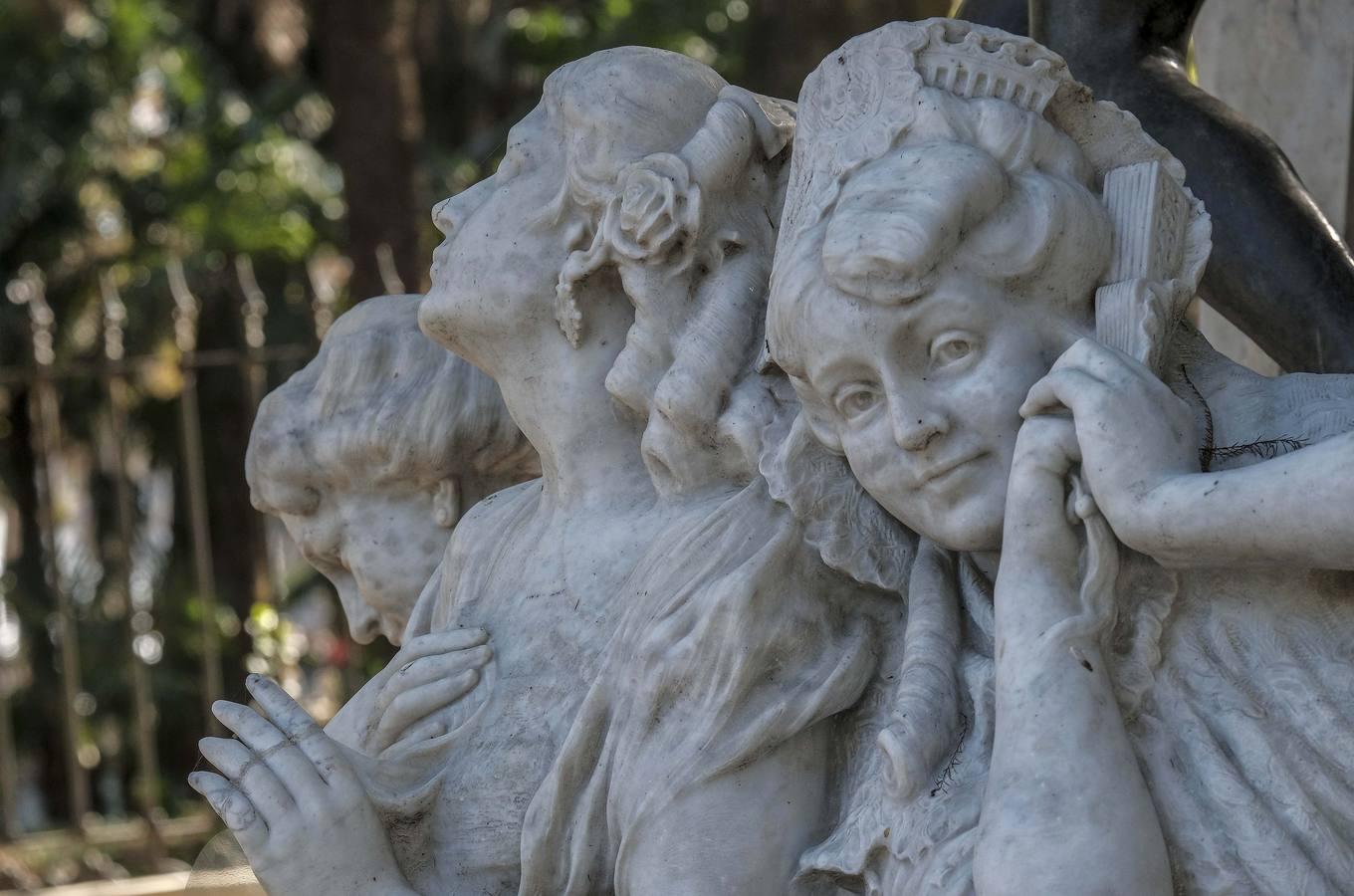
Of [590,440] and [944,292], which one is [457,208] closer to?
[590,440]

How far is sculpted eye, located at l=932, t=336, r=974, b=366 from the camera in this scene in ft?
6.81

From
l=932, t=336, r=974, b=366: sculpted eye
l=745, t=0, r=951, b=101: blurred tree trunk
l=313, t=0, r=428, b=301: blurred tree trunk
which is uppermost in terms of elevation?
l=932, t=336, r=974, b=366: sculpted eye

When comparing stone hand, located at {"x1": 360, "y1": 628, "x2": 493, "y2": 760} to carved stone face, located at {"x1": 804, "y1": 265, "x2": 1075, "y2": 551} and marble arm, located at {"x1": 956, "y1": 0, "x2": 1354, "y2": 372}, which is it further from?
marble arm, located at {"x1": 956, "y1": 0, "x2": 1354, "y2": 372}

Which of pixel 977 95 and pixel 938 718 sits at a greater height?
pixel 977 95

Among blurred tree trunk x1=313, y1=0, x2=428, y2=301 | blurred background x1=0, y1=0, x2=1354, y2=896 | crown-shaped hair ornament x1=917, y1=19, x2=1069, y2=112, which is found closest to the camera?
crown-shaped hair ornament x1=917, y1=19, x2=1069, y2=112

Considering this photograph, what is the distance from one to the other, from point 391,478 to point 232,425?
9.43 m

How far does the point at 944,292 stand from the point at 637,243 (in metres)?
0.57

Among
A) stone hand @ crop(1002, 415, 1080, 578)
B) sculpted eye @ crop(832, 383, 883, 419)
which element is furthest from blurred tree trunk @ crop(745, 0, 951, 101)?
stone hand @ crop(1002, 415, 1080, 578)

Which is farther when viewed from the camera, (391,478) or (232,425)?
(232,425)

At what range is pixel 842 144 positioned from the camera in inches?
87.0

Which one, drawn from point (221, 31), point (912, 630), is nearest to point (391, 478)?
point (912, 630)

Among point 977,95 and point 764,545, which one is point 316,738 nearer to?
point 764,545

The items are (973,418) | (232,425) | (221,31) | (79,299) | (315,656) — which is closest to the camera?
(973,418)

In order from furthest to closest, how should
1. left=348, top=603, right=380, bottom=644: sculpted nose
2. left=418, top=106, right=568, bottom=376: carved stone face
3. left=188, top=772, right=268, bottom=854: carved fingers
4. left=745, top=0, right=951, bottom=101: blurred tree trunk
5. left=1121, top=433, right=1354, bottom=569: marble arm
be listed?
left=745, top=0, right=951, bottom=101: blurred tree trunk
left=348, top=603, right=380, bottom=644: sculpted nose
left=418, top=106, right=568, bottom=376: carved stone face
left=188, top=772, right=268, bottom=854: carved fingers
left=1121, top=433, right=1354, bottom=569: marble arm
